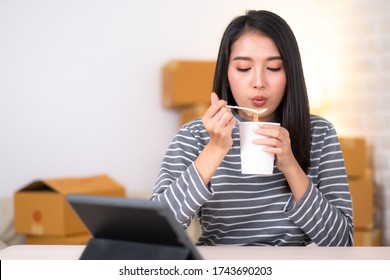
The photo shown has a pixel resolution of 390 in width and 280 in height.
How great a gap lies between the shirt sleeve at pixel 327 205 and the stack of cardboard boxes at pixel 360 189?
68.8 inches

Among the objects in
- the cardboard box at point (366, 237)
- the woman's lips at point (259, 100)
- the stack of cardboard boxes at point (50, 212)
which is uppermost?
the woman's lips at point (259, 100)

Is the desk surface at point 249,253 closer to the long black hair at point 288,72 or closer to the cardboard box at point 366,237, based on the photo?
the long black hair at point 288,72

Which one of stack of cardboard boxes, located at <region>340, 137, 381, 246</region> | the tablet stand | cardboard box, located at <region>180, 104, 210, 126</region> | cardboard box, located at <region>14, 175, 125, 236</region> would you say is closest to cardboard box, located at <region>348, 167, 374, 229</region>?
stack of cardboard boxes, located at <region>340, 137, 381, 246</region>

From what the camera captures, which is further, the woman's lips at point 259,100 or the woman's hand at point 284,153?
the woman's lips at point 259,100

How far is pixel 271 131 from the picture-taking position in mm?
1221

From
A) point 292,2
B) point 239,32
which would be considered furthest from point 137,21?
point 239,32

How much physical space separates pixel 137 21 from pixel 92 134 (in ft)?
2.24

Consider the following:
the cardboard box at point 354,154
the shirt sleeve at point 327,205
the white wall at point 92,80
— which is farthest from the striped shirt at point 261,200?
the white wall at point 92,80

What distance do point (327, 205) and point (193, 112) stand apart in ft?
6.66

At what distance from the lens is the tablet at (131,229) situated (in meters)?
0.80

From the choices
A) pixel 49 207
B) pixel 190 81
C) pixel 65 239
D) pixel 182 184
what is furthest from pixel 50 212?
pixel 182 184

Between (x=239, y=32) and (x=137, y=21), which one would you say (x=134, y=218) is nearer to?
(x=239, y=32)

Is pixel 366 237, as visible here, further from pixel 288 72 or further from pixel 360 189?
pixel 288 72

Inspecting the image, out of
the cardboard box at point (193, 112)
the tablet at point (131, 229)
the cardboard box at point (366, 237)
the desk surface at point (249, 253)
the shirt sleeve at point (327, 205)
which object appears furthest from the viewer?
the cardboard box at point (193, 112)
